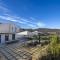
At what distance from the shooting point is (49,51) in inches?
421

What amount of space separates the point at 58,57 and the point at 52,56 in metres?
0.46

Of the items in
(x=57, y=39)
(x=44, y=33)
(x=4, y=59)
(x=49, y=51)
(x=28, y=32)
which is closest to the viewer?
(x=49, y=51)

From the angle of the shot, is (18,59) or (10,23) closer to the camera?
(18,59)

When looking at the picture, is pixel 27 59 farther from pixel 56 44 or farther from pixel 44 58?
pixel 56 44

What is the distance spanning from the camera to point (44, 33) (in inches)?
1132

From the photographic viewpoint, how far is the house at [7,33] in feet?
74.2

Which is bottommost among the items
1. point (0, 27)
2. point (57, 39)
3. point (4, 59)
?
point (4, 59)

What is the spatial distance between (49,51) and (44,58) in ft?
3.15

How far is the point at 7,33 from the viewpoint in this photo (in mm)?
23625

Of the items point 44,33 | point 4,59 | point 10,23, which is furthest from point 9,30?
point 4,59

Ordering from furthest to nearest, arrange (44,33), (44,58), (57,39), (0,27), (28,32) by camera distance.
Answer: (28,32)
(44,33)
(0,27)
(57,39)
(44,58)

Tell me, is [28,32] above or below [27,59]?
above

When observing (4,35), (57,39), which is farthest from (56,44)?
(4,35)

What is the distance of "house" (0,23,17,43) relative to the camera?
2262 cm
